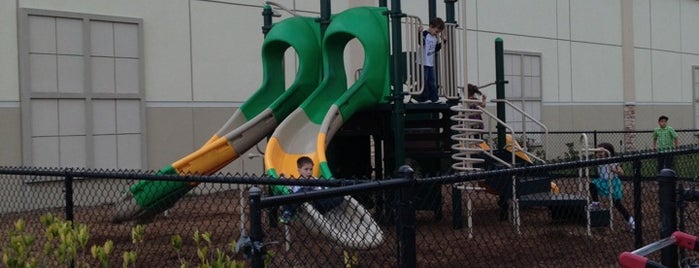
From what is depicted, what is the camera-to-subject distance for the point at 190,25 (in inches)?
526

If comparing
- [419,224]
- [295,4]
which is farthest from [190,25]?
[419,224]

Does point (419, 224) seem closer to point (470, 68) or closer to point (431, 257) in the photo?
point (431, 257)

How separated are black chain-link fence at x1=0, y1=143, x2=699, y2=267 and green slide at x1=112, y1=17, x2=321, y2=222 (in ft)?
0.63

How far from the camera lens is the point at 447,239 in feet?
26.7

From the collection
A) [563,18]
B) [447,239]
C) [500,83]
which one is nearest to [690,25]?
[563,18]

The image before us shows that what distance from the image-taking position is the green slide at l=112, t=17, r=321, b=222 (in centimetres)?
877

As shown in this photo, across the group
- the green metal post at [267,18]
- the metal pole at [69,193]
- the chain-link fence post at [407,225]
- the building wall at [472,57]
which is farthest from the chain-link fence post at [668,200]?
the green metal post at [267,18]

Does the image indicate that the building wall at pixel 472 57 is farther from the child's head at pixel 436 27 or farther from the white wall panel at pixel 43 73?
the child's head at pixel 436 27

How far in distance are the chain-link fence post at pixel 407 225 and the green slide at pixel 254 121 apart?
4.95 meters

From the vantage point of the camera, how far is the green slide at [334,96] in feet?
27.3

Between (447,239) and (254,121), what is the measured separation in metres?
2.47

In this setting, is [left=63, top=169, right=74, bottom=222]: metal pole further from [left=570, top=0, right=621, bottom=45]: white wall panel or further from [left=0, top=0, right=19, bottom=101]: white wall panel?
[left=570, top=0, right=621, bottom=45]: white wall panel

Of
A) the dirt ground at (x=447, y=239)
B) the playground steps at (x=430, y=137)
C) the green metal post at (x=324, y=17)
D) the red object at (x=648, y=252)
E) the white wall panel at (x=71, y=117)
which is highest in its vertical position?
the green metal post at (x=324, y=17)

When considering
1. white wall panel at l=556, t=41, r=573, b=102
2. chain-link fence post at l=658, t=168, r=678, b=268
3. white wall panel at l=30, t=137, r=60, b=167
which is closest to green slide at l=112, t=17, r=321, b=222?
white wall panel at l=30, t=137, r=60, b=167
